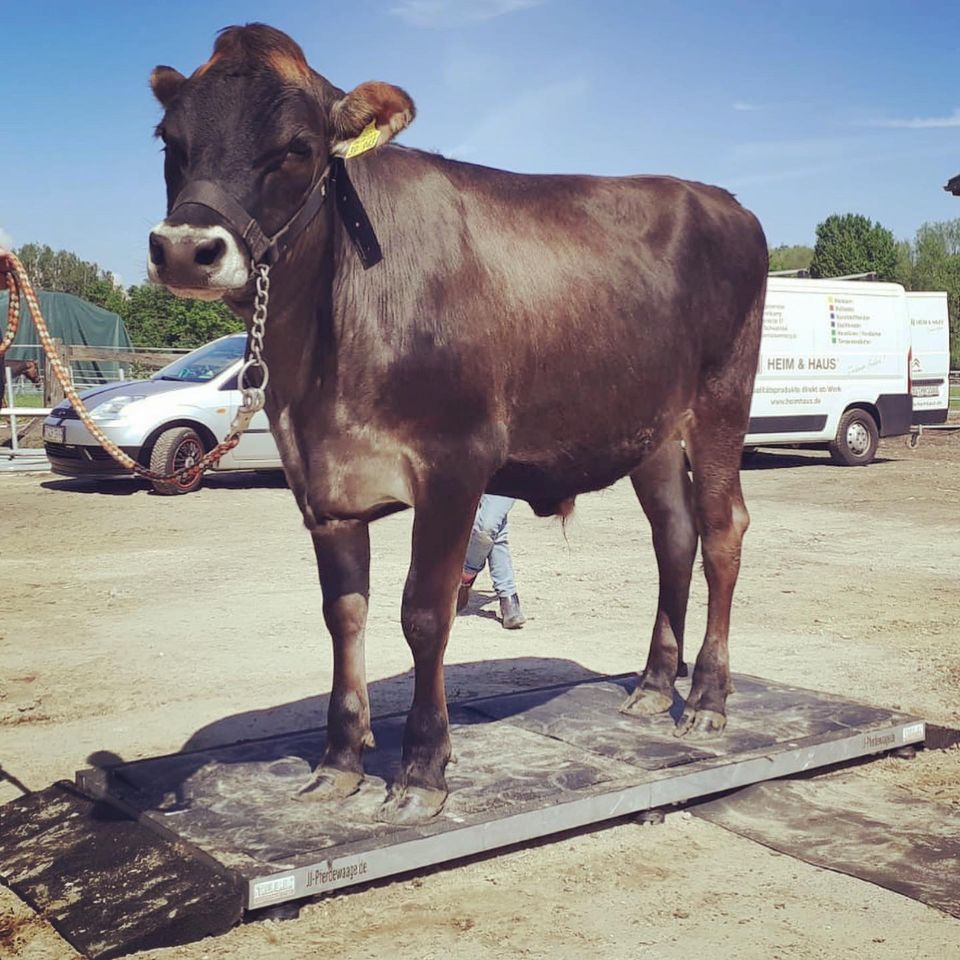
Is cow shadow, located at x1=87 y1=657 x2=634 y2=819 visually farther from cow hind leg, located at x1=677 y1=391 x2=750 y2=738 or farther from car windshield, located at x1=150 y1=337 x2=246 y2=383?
car windshield, located at x1=150 y1=337 x2=246 y2=383

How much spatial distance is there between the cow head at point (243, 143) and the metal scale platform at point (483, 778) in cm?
172

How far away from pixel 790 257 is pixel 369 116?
373ft

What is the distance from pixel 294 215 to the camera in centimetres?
398

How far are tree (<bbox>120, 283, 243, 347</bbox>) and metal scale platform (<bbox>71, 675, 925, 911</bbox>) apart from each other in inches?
1485

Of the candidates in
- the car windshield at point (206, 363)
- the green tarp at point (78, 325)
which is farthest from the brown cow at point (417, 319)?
the green tarp at point (78, 325)

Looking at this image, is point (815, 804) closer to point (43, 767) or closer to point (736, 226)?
point (736, 226)

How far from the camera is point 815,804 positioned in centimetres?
487

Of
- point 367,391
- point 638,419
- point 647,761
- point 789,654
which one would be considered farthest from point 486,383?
point 789,654

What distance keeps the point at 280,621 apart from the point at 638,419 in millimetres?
3846

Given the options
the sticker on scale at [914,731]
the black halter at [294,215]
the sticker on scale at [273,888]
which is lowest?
the sticker on scale at [914,731]

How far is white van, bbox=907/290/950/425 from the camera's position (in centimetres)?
2202

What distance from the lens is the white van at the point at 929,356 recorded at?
22016mm

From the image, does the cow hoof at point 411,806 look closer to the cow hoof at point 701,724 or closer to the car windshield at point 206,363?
the cow hoof at point 701,724

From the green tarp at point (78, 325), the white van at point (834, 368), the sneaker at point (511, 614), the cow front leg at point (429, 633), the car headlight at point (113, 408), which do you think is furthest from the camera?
the green tarp at point (78, 325)
